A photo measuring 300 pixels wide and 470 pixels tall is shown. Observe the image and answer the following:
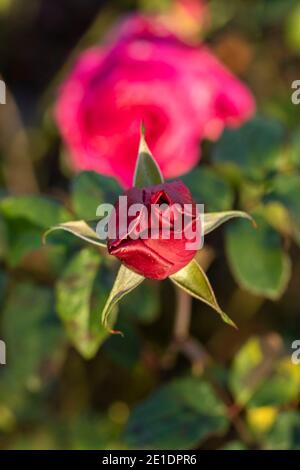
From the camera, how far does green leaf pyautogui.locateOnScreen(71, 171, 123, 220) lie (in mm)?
719

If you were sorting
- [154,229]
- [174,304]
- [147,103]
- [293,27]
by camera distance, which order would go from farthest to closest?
1. [293,27]
2. [174,304]
3. [147,103]
4. [154,229]

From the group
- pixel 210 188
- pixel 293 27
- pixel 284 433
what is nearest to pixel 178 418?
pixel 284 433

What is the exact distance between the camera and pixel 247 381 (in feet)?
2.69

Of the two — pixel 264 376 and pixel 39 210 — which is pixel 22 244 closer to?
pixel 39 210

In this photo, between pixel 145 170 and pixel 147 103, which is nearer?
pixel 145 170

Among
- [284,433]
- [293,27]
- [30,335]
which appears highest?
[293,27]

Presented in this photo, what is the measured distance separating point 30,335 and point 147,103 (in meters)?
0.28

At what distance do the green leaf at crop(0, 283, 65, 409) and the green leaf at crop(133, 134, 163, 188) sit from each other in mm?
304

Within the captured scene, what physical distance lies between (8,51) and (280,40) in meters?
0.50

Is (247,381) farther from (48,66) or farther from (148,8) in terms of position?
(48,66)

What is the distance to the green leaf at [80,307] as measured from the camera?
2.25 ft

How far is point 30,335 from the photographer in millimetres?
854
